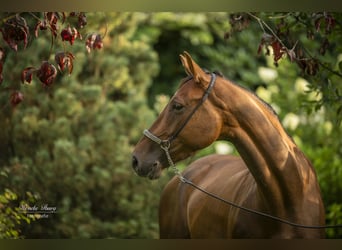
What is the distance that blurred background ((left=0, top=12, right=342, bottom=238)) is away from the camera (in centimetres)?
550

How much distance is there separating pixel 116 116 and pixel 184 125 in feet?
9.09

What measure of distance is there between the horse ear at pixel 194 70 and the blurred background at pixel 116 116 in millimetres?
1615

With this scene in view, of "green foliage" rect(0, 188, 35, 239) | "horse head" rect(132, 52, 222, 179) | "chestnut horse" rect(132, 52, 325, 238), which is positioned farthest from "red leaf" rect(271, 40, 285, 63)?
"green foliage" rect(0, 188, 35, 239)

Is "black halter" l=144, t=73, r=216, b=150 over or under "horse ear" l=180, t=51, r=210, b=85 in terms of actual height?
under

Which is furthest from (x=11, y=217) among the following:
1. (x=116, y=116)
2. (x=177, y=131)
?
(x=116, y=116)

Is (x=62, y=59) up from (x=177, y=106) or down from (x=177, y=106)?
up

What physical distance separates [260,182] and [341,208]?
1737 millimetres

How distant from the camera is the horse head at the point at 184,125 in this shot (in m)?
3.67

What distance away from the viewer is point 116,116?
638 cm

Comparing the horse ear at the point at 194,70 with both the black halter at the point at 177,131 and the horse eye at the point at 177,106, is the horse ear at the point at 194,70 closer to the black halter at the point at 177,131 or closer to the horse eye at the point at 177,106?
the black halter at the point at 177,131

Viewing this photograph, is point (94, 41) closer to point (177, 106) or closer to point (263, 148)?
point (177, 106)

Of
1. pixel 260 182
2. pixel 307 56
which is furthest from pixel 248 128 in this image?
pixel 307 56

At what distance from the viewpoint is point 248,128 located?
144 inches

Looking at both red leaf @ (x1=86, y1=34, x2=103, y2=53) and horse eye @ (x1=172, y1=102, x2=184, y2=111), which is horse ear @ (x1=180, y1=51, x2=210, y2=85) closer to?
horse eye @ (x1=172, y1=102, x2=184, y2=111)
